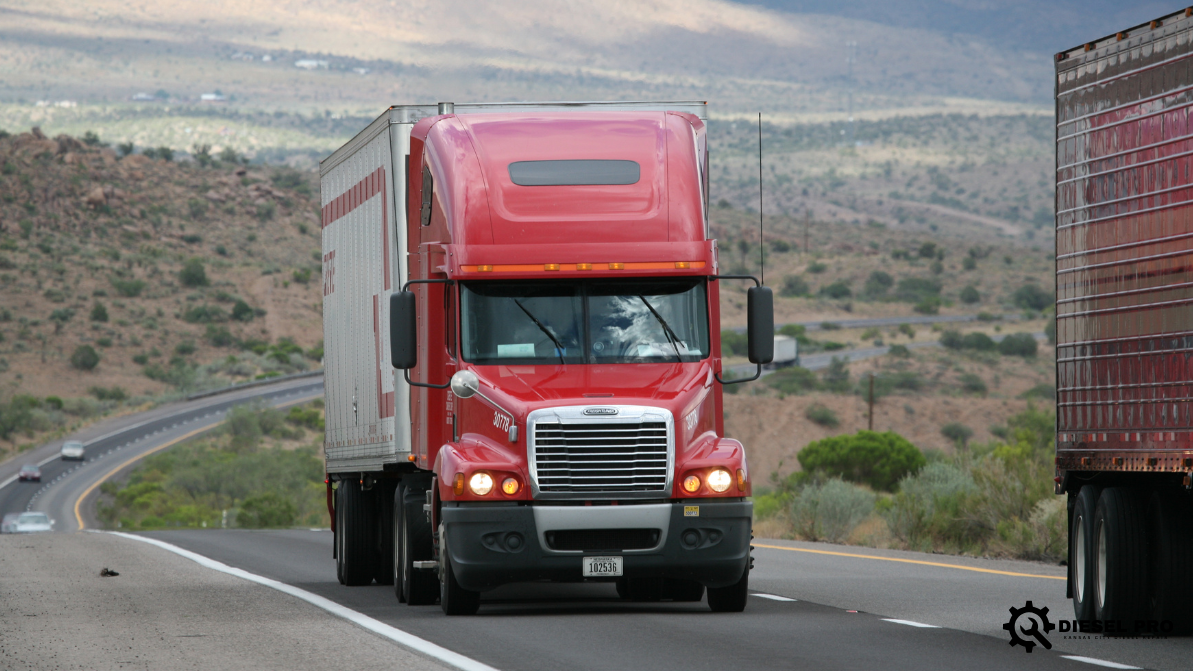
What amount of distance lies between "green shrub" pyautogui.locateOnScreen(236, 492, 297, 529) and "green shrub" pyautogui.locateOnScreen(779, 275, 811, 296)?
72.5 metres

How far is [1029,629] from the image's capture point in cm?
1248

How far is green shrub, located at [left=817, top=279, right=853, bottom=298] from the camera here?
125625 mm

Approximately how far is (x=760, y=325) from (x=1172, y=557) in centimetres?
373

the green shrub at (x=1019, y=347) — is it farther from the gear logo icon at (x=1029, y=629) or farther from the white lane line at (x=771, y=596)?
the gear logo icon at (x=1029, y=629)

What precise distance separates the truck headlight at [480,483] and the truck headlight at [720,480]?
68.9 inches

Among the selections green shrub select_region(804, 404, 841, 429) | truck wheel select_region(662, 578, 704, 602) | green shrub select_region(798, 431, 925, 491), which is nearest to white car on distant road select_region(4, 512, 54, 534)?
green shrub select_region(798, 431, 925, 491)

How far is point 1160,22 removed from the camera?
38.3 ft

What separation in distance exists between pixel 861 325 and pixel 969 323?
7.23 meters

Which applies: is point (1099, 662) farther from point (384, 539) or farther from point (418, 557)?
point (384, 539)

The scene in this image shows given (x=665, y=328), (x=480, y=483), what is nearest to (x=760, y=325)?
(x=665, y=328)

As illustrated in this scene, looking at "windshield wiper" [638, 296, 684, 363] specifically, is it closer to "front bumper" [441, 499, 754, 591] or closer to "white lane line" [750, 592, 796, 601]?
"front bumper" [441, 499, 754, 591]

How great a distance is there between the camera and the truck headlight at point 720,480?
13203 mm

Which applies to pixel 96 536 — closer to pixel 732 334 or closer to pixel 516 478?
pixel 516 478

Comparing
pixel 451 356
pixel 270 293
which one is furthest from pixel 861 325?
pixel 451 356
